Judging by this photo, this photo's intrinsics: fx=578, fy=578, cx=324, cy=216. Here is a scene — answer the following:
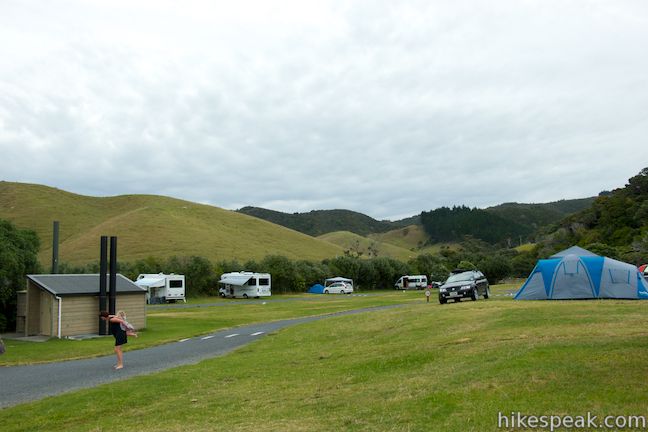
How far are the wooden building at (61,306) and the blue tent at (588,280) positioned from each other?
20.0m

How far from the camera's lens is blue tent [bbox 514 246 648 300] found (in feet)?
78.3

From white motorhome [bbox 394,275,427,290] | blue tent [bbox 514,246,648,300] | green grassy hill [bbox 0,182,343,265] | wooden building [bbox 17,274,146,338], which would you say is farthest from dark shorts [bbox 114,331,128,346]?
green grassy hill [bbox 0,182,343,265]

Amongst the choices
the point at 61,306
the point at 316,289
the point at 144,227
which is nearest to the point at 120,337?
the point at 61,306

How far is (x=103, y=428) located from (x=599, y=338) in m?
8.96

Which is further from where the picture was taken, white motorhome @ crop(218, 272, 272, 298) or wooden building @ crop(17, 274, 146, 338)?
white motorhome @ crop(218, 272, 272, 298)

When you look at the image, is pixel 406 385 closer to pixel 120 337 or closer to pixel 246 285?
pixel 120 337

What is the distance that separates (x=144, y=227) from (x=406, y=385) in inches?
4311

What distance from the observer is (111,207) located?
143m

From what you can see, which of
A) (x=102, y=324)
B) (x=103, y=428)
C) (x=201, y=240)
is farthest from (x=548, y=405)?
(x=201, y=240)

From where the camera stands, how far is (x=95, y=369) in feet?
53.5

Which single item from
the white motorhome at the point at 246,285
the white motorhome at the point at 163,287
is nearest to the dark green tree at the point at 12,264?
the white motorhome at the point at 163,287

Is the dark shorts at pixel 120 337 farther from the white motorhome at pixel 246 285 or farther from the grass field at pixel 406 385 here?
the white motorhome at pixel 246 285

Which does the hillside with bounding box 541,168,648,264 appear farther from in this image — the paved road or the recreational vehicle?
the paved road

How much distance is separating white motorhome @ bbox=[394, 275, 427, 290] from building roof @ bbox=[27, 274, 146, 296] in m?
55.9
